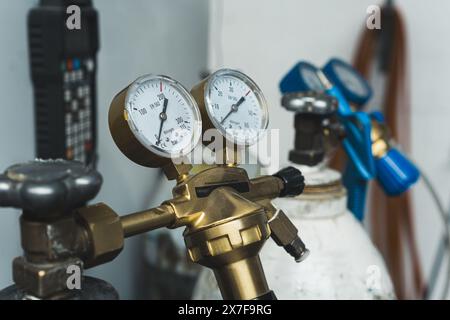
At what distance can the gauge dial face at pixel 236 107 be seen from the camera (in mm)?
417

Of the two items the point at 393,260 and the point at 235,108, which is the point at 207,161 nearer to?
the point at 235,108

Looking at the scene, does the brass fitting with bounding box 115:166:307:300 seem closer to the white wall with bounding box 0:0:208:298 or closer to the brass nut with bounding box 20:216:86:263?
the brass nut with bounding box 20:216:86:263

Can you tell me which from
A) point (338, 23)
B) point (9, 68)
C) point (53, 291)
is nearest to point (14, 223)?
point (9, 68)

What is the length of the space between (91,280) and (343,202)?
35 cm

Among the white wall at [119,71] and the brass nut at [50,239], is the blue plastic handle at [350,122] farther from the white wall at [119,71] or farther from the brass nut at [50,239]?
the brass nut at [50,239]

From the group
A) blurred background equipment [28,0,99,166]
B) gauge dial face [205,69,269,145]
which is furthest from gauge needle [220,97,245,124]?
blurred background equipment [28,0,99,166]

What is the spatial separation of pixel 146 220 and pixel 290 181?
5.6 inches

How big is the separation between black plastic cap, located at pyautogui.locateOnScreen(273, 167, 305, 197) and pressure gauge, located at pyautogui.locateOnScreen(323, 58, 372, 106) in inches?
10.3

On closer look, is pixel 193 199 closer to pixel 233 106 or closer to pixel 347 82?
pixel 233 106

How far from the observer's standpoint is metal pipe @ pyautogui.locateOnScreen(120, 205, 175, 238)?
36 cm

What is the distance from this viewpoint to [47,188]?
0.30m

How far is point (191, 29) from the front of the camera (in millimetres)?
931

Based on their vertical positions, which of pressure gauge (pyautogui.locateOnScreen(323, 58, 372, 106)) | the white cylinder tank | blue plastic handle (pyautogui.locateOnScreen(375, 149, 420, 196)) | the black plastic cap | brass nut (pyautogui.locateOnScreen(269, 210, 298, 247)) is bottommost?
the white cylinder tank

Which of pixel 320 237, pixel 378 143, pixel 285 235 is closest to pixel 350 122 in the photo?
pixel 378 143
